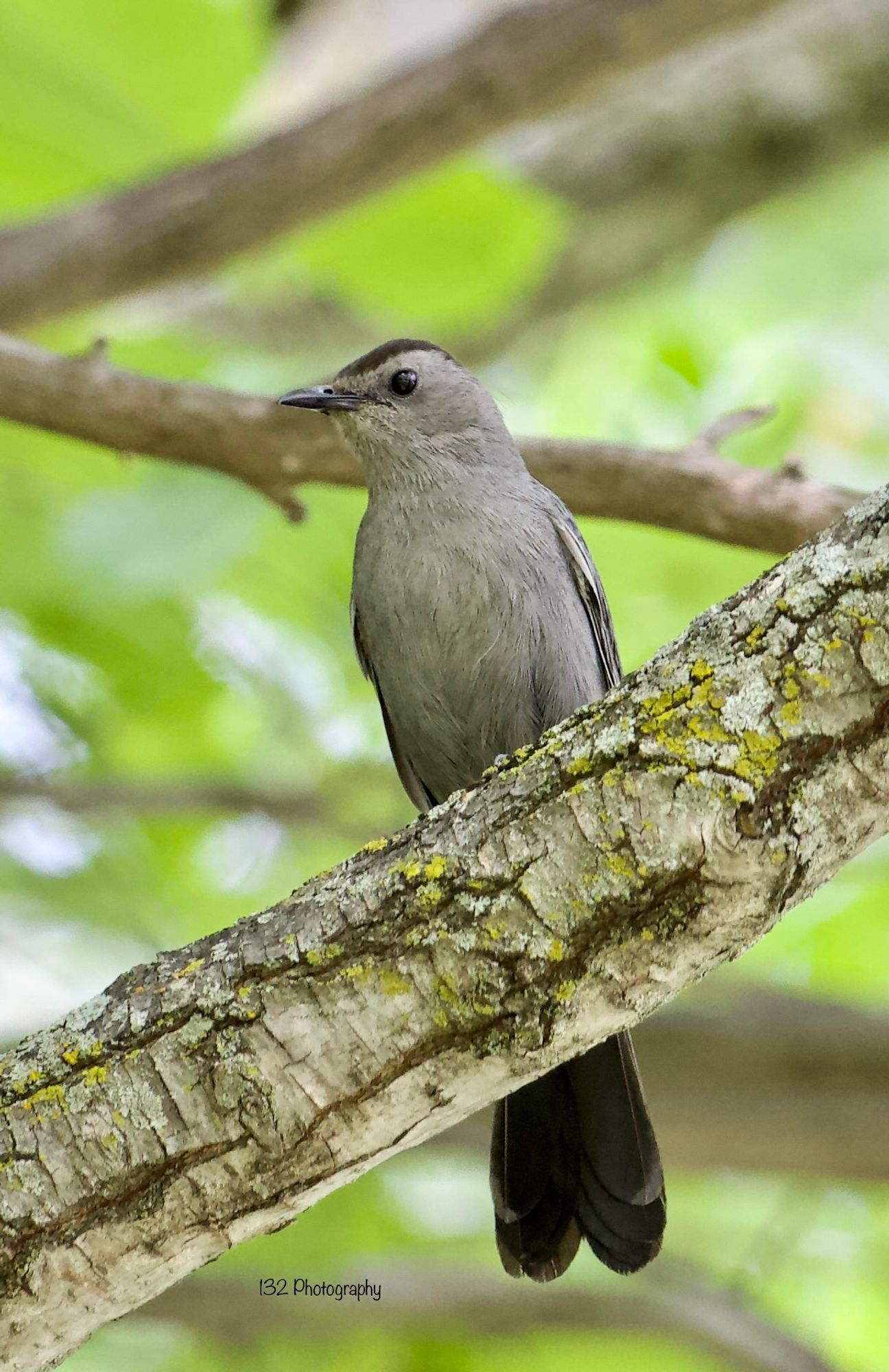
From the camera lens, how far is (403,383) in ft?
16.0

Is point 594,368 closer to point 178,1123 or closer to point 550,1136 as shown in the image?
point 550,1136

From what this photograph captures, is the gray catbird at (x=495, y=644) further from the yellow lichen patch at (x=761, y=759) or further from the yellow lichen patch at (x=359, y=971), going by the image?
the yellow lichen patch at (x=761, y=759)

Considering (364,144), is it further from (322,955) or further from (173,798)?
(322,955)

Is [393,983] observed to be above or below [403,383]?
below

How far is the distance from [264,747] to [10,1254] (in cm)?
362

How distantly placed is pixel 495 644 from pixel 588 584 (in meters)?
0.46

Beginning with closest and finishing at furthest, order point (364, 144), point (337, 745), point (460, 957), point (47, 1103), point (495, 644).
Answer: point (460, 957), point (47, 1103), point (495, 644), point (364, 144), point (337, 745)

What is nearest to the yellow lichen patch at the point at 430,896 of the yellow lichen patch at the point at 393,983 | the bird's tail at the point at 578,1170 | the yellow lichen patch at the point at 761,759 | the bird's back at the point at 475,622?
the yellow lichen patch at the point at 393,983

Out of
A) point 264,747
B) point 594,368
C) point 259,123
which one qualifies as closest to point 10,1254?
point 264,747

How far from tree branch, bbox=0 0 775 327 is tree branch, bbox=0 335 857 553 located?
3.77 ft

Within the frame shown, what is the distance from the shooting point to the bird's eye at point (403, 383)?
4.86 meters

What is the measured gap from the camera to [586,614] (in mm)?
4422

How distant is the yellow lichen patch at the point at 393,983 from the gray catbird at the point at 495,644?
1161 millimetres

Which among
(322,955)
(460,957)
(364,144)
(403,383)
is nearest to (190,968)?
(322,955)
